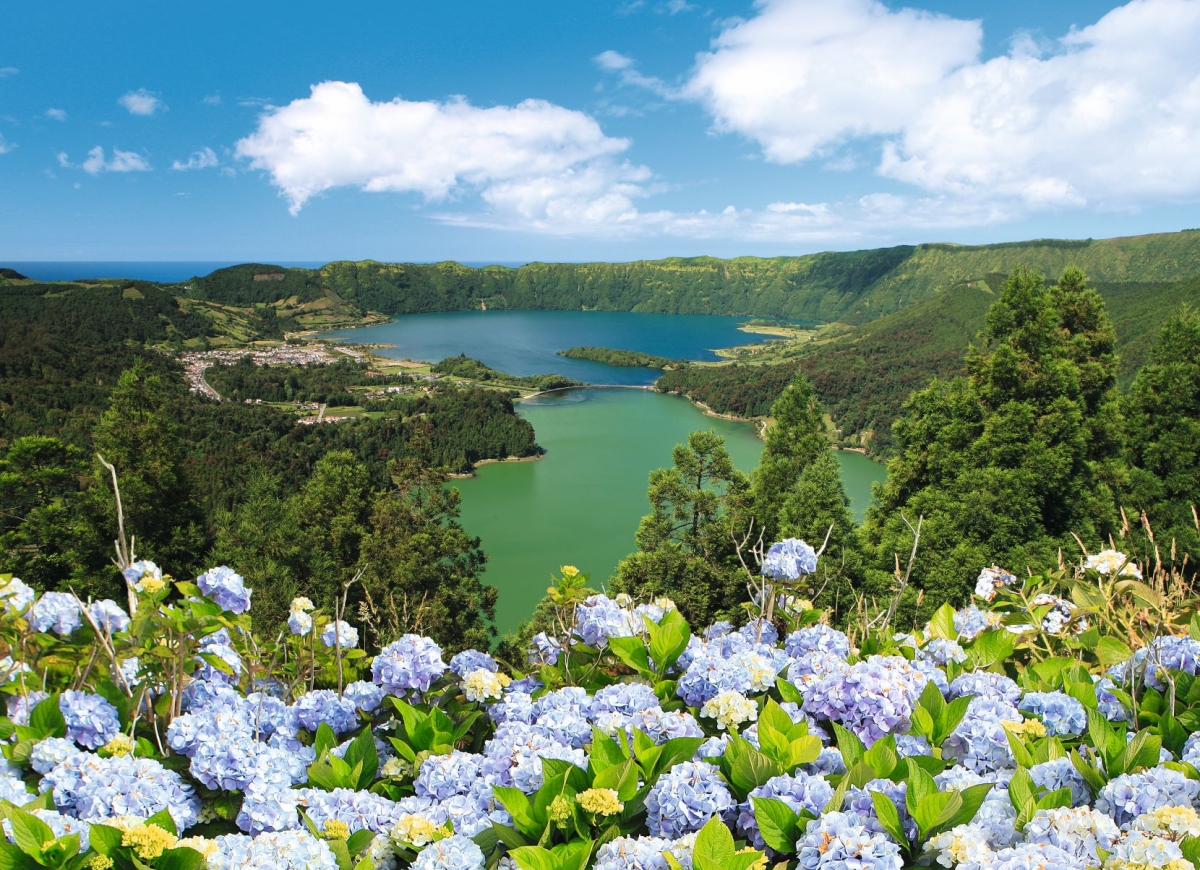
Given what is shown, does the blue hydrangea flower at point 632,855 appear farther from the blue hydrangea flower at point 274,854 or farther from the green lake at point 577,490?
the green lake at point 577,490

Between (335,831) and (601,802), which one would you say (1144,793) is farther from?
(335,831)

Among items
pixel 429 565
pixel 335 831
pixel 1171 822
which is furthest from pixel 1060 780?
pixel 429 565

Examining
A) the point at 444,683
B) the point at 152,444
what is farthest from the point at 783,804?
the point at 152,444

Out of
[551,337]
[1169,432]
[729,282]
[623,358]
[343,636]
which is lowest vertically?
[1169,432]

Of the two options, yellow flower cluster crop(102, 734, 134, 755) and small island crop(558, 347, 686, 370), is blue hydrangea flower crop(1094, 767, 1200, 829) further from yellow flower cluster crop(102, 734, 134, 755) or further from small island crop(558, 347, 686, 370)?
small island crop(558, 347, 686, 370)

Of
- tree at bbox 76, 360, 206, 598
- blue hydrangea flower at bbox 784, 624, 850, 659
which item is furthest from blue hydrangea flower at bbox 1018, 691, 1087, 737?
tree at bbox 76, 360, 206, 598

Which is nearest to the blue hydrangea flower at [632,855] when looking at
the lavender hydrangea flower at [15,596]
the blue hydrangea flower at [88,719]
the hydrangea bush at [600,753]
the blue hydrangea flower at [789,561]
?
the hydrangea bush at [600,753]

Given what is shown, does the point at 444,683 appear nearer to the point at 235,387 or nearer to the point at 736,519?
the point at 736,519
